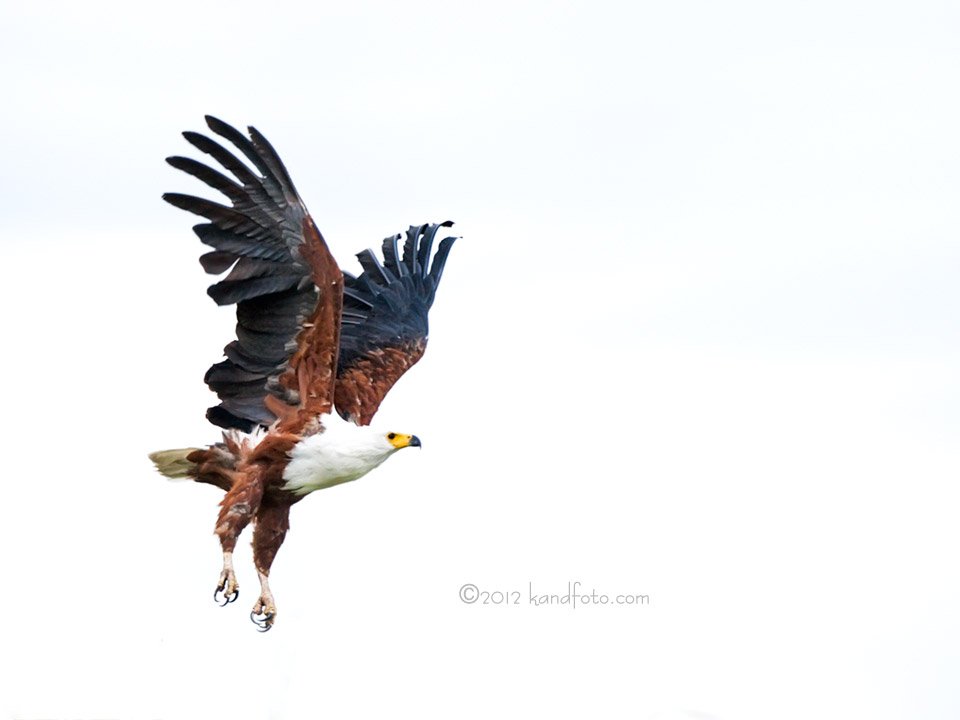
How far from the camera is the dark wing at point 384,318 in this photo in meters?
15.6

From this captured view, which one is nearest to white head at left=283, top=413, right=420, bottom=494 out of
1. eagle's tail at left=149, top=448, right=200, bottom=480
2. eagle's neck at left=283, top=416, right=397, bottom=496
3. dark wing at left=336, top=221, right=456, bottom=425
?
eagle's neck at left=283, top=416, right=397, bottom=496

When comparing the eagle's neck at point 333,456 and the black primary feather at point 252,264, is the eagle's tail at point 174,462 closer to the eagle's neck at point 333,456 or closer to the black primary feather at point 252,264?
the black primary feather at point 252,264

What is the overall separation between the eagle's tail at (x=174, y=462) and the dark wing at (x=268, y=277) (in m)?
0.67

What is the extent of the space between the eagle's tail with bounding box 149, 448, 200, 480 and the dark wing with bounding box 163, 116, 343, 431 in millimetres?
671

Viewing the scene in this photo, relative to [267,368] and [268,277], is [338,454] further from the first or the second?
[268,277]

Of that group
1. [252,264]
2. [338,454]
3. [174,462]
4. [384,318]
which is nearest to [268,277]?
[252,264]

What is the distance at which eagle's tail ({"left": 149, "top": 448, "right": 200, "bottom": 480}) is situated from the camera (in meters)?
14.3

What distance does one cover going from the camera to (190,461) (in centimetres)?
1436

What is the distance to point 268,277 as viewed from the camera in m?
13.4

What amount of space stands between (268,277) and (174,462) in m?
1.99

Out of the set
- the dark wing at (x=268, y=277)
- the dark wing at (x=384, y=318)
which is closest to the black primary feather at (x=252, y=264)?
the dark wing at (x=268, y=277)

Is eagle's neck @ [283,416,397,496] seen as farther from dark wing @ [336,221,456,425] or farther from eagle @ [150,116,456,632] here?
dark wing @ [336,221,456,425]

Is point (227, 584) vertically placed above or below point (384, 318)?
below

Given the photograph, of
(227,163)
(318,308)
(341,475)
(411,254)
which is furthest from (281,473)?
(411,254)
